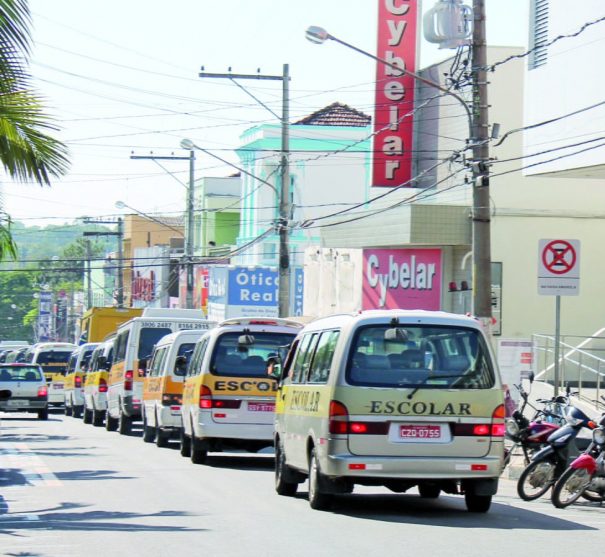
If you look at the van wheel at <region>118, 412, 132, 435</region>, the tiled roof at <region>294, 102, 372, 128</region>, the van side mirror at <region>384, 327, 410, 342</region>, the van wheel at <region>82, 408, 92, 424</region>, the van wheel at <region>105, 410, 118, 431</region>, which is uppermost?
the tiled roof at <region>294, 102, 372, 128</region>

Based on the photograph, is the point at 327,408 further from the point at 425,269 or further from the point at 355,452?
the point at 425,269

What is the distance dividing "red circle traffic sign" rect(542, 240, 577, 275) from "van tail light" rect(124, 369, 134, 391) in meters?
13.9

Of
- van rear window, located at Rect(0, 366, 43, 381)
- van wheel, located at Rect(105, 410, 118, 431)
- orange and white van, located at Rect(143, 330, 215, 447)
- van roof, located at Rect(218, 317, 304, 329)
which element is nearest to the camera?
van roof, located at Rect(218, 317, 304, 329)

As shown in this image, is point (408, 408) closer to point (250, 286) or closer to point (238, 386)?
point (238, 386)

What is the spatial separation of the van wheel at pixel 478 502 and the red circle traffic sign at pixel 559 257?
6001mm

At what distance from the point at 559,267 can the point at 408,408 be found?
676 centimetres

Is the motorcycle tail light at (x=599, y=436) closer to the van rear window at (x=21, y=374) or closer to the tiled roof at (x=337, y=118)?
the van rear window at (x=21, y=374)

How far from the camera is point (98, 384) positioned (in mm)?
38406

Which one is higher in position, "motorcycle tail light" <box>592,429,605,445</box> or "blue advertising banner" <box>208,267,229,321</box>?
"blue advertising banner" <box>208,267,229,321</box>

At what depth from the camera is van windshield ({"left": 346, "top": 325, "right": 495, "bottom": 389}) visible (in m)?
14.0

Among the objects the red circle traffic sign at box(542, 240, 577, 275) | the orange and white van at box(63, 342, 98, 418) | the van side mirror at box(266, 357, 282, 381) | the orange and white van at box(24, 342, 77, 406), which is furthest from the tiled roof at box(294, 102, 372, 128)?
the van side mirror at box(266, 357, 282, 381)

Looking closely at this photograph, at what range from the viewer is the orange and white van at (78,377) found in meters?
44.8

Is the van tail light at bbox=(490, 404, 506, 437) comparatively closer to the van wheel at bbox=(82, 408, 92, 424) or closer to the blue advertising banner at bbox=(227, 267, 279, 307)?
the van wheel at bbox=(82, 408, 92, 424)

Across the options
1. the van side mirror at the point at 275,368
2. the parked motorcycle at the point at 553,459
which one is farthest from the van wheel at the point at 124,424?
the parked motorcycle at the point at 553,459
